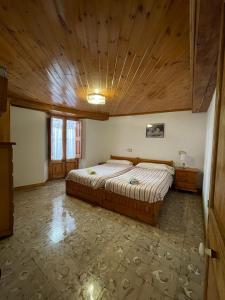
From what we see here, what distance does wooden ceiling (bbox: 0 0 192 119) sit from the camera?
1144 millimetres

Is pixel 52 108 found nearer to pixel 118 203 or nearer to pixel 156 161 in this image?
pixel 118 203

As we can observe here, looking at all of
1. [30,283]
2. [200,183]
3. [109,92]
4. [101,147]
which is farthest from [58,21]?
[101,147]

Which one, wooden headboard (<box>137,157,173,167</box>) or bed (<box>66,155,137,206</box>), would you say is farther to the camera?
wooden headboard (<box>137,157,173,167</box>)

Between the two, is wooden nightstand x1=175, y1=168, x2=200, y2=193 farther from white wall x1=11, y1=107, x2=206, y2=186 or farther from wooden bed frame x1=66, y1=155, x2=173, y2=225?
wooden bed frame x1=66, y1=155, x2=173, y2=225

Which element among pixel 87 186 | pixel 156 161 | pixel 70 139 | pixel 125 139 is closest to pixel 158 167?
pixel 156 161

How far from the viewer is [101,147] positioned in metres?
6.19

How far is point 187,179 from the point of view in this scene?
4.07 meters

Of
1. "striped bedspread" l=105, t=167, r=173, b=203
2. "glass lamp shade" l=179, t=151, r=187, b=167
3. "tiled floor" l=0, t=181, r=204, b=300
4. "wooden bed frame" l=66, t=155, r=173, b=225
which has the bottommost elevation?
"tiled floor" l=0, t=181, r=204, b=300

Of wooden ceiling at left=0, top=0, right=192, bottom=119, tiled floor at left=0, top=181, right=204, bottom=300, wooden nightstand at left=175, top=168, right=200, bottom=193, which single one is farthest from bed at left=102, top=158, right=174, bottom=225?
wooden ceiling at left=0, top=0, right=192, bottom=119

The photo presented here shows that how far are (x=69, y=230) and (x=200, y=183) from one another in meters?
3.62

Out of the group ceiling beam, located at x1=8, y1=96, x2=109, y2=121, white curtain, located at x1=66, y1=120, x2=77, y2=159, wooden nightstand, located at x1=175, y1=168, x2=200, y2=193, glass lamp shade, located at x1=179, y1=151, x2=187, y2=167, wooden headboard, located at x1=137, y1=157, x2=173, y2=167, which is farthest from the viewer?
white curtain, located at x1=66, y1=120, x2=77, y2=159

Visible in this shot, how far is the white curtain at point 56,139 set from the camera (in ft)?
16.6

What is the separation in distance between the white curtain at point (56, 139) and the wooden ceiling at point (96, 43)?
7.80 feet

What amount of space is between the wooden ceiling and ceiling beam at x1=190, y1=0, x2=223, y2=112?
118 mm
